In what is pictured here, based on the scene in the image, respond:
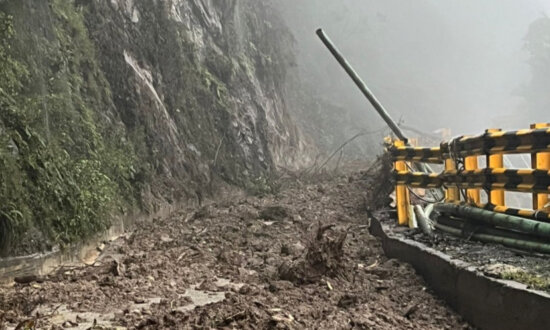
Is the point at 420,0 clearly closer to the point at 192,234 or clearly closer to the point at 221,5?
the point at 221,5

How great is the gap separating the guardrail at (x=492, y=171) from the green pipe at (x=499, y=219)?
0.08m

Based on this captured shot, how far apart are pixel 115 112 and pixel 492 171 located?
7.70 metres

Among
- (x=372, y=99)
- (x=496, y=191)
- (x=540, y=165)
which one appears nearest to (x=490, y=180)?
(x=496, y=191)

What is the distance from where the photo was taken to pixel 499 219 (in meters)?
4.98

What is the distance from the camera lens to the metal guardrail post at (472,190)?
18.6ft

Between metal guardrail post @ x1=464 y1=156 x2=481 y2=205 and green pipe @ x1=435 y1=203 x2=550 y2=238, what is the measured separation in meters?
0.14

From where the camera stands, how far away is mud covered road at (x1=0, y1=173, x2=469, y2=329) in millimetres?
4168

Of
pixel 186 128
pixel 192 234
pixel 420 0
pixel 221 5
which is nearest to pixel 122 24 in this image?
pixel 186 128

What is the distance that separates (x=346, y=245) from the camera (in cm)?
732

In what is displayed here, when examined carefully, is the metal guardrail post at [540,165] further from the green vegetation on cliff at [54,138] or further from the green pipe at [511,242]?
the green vegetation on cliff at [54,138]

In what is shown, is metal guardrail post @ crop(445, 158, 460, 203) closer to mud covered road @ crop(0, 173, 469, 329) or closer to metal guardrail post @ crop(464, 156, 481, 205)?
metal guardrail post @ crop(464, 156, 481, 205)

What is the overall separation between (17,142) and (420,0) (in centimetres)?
8866

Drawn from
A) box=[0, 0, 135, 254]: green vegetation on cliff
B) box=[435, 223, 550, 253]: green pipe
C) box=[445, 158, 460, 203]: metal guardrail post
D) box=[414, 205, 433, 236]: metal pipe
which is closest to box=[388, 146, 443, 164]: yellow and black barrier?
box=[445, 158, 460, 203]: metal guardrail post

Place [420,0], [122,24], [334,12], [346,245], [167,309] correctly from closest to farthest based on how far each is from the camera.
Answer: [167,309]
[346,245]
[122,24]
[334,12]
[420,0]
